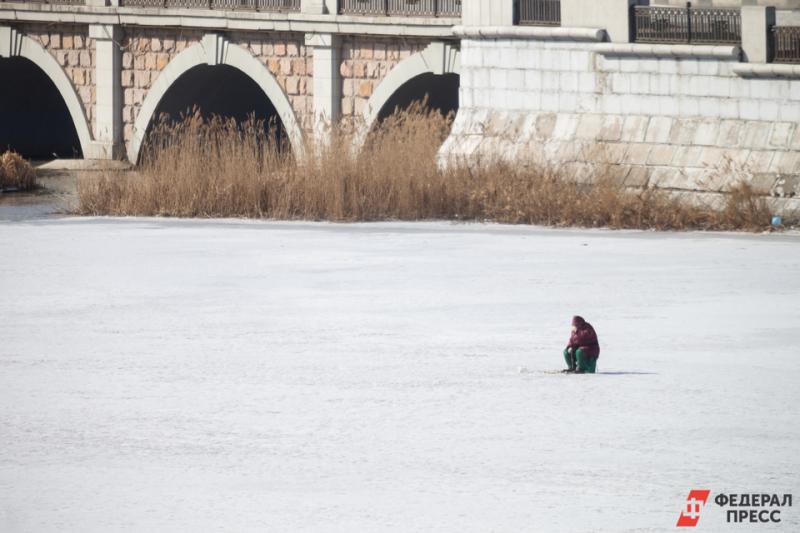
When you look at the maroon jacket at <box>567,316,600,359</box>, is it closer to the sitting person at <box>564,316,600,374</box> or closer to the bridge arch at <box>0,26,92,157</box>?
the sitting person at <box>564,316,600,374</box>

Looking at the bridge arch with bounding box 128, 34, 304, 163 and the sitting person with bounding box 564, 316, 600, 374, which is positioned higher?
the bridge arch with bounding box 128, 34, 304, 163

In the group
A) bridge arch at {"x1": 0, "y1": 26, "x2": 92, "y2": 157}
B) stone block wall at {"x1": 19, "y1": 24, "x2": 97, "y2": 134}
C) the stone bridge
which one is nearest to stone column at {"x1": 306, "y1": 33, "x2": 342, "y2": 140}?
the stone bridge

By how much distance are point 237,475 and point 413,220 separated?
10743 millimetres

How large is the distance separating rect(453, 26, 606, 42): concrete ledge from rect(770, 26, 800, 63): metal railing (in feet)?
7.08

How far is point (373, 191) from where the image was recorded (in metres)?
17.8

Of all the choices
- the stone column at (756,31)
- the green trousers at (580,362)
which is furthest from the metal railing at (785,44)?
the green trousers at (580,362)

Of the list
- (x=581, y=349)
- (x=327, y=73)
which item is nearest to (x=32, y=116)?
(x=327, y=73)

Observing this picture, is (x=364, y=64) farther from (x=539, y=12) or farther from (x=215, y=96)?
(x=539, y=12)

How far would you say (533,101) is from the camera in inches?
762

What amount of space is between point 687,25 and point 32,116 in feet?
72.8

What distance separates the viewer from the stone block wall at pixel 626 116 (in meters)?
17.1

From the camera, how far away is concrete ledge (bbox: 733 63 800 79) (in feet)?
55.7

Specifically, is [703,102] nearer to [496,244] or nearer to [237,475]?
[496,244]

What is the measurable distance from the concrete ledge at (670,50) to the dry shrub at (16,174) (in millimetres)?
11786
